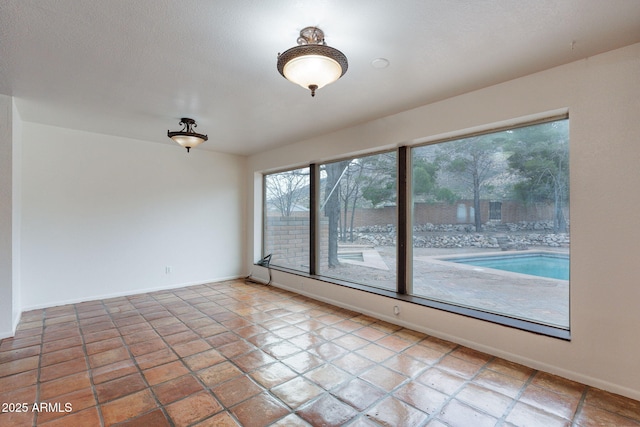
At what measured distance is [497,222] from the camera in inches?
119

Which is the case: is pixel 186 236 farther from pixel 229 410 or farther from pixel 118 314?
pixel 229 410

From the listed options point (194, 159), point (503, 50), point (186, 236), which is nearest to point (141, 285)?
point (186, 236)

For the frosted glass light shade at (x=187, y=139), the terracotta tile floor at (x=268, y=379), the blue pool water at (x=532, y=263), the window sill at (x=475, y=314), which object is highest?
the frosted glass light shade at (x=187, y=139)

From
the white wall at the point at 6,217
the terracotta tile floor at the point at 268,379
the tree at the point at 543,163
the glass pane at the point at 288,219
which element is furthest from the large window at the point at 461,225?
the white wall at the point at 6,217

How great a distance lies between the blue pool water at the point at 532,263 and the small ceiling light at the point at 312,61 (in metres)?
2.43

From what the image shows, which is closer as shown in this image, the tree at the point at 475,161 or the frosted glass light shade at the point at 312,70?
the frosted glass light shade at the point at 312,70

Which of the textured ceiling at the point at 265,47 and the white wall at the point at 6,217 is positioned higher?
the textured ceiling at the point at 265,47

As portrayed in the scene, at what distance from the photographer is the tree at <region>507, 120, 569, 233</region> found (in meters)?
2.62

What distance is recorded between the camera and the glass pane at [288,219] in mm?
5266

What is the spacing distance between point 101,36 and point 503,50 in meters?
2.94

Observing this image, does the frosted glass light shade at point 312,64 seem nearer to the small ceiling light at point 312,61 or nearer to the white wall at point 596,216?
the small ceiling light at point 312,61

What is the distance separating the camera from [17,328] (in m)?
3.43

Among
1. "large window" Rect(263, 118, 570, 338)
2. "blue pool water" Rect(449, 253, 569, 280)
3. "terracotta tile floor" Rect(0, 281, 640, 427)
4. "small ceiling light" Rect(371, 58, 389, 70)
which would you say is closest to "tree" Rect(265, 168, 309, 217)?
"large window" Rect(263, 118, 570, 338)

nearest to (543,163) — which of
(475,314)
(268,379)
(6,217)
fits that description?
(475,314)
